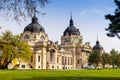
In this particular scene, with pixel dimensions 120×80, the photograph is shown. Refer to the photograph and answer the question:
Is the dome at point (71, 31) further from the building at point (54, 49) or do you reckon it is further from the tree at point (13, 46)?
the tree at point (13, 46)

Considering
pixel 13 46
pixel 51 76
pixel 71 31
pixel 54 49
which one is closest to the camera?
pixel 51 76

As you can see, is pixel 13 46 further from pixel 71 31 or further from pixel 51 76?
pixel 71 31

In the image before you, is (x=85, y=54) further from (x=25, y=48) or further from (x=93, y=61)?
(x=25, y=48)

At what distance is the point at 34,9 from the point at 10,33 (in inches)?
2802

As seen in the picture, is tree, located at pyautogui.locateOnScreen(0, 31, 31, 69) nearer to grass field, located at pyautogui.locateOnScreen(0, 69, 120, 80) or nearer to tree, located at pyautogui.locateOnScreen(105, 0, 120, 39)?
grass field, located at pyautogui.locateOnScreen(0, 69, 120, 80)

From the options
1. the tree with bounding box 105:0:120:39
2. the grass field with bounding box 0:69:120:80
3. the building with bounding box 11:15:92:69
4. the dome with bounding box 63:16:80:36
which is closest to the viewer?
the grass field with bounding box 0:69:120:80

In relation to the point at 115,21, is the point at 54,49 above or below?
above

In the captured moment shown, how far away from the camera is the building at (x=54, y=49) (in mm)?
129625

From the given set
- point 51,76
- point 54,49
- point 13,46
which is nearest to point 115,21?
point 51,76

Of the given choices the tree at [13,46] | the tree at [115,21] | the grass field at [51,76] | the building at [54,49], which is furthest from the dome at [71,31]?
the tree at [115,21]

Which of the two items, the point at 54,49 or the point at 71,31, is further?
the point at 71,31

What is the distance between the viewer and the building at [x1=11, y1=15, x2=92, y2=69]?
130 metres

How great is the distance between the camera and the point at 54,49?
452 feet

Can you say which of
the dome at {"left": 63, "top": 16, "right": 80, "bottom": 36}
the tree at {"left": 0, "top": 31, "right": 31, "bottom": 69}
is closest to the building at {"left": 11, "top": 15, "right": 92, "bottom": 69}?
the dome at {"left": 63, "top": 16, "right": 80, "bottom": 36}
